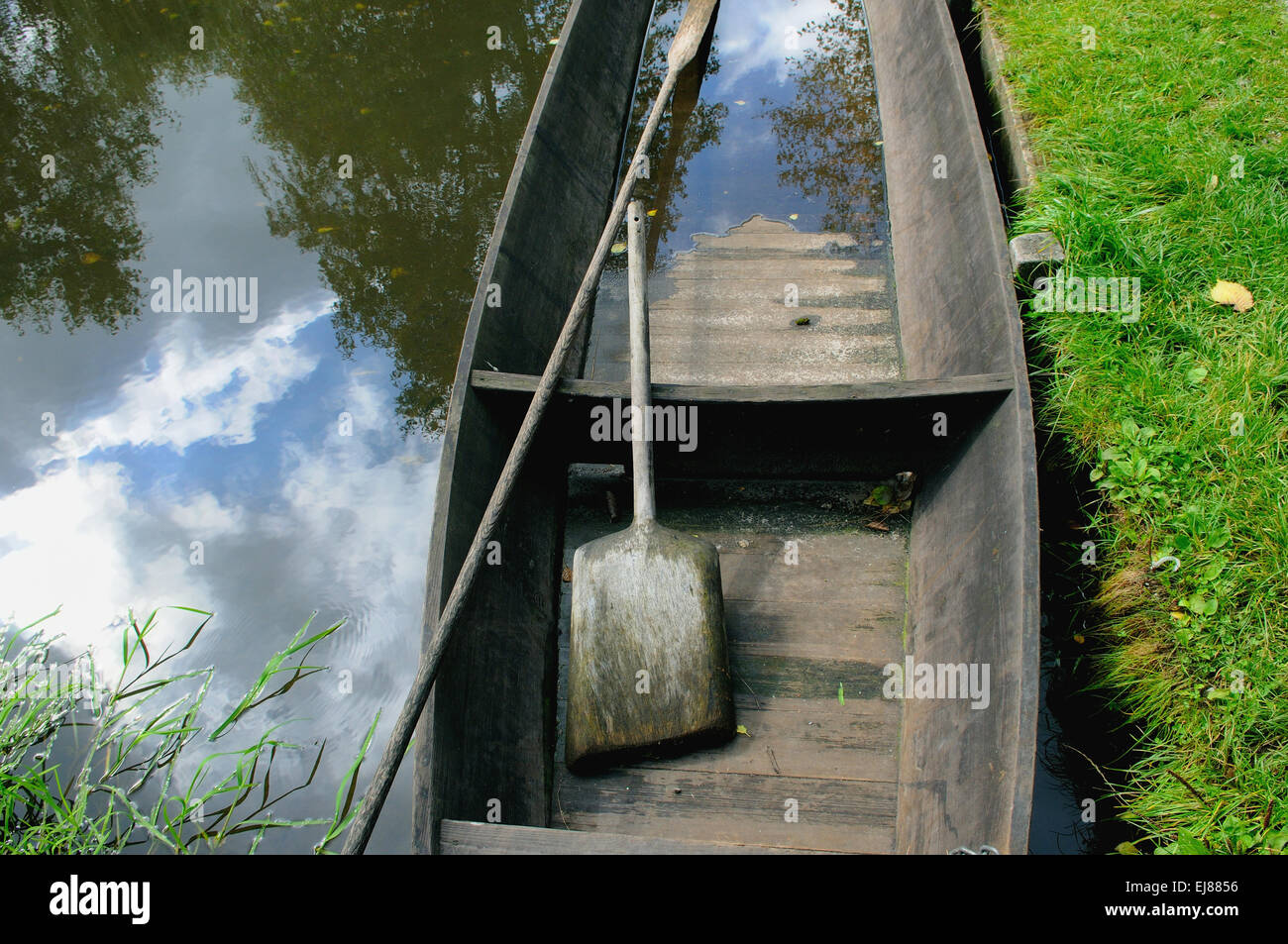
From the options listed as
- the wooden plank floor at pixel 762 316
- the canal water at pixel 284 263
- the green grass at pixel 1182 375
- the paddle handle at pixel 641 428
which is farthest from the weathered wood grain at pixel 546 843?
the wooden plank floor at pixel 762 316

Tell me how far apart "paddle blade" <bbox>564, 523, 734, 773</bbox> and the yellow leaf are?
232cm

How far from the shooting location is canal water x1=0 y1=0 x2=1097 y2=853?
310 cm

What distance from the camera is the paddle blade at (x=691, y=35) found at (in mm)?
4723

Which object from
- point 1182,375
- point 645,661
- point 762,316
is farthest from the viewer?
point 762,316

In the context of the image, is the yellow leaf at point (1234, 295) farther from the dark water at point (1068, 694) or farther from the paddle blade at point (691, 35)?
the paddle blade at point (691, 35)

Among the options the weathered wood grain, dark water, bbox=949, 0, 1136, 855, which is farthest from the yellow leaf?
the weathered wood grain

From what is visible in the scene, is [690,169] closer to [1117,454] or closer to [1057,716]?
[1117,454]

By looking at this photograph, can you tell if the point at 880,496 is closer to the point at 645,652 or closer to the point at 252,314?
the point at 645,652

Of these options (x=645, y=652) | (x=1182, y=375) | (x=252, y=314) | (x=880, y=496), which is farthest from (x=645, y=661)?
(x=252, y=314)

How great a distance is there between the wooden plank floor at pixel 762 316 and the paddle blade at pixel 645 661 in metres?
1.32

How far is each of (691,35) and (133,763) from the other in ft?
16.4

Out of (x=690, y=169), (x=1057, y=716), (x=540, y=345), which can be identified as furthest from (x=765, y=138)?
(x=1057, y=716)

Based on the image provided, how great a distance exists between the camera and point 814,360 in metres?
3.49

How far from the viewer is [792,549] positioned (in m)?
2.84
